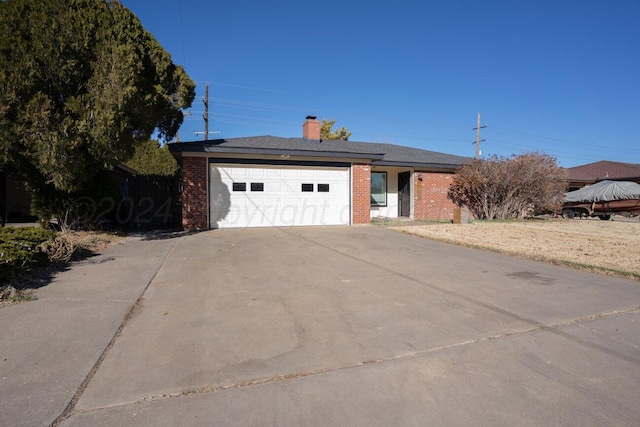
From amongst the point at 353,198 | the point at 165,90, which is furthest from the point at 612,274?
the point at 165,90

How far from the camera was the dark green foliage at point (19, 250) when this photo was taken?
527 cm

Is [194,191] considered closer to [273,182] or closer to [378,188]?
[273,182]

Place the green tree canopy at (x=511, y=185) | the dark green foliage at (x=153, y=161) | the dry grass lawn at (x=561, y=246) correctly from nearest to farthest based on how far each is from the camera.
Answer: the dry grass lawn at (x=561, y=246)
the green tree canopy at (x=511, y=185)
the dark green foliage at (x=153, y=161)

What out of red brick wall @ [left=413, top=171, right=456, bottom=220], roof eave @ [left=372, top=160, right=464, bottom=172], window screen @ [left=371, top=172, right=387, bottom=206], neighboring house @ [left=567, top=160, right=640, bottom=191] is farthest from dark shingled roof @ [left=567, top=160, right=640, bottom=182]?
window screen @ [left=371, top=172, right=387, bottom=206]

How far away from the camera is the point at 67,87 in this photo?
8734mm

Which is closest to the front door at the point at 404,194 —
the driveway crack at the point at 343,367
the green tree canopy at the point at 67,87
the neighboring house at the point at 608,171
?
the green tree canopy at the point at 67,87

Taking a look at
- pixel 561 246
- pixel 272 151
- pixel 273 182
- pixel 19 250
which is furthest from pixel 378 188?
pixel 19 250

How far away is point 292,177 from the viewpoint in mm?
14375

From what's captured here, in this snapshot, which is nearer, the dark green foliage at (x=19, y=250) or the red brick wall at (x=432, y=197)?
the dark green foliage at (x=19, y=250)

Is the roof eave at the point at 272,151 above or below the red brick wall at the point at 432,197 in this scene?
above

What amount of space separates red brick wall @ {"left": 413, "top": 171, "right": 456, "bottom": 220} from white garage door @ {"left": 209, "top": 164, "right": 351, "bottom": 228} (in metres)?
4.49

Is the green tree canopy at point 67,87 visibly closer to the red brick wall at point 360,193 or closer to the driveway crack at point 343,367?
the driveway crack at point 343,367

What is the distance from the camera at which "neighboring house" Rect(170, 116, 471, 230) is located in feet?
43.0

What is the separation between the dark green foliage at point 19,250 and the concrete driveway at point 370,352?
1.98 metres
